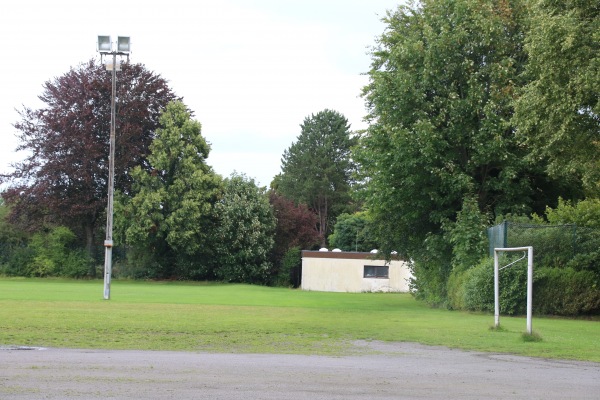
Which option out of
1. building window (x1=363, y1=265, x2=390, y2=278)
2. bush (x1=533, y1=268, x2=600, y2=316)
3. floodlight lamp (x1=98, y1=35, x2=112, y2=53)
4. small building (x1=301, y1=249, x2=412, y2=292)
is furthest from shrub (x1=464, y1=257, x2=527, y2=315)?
building window (x1=363, y1=265, x2=390, y2=278)

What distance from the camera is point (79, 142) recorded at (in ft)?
193

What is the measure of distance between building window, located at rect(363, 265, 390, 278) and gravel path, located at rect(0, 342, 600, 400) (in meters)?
45.4

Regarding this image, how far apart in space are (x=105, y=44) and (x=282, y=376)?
2542 cm

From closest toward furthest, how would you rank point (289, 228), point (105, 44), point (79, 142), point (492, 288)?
point (492, 288) < point (105, 44) < point (79, 142) < point (289, 228)

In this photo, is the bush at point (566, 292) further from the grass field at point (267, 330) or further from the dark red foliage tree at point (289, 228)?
the dark red foliage tree at point (289, 228)

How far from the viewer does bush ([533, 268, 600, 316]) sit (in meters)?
26.4

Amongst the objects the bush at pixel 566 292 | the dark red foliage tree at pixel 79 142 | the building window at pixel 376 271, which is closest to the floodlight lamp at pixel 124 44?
the bush at pixel 566 292

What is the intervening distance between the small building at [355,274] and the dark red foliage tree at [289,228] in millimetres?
6951

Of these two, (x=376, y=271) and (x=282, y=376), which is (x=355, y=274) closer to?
(x=376, y=271)

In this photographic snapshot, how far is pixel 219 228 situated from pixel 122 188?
774 centimetres

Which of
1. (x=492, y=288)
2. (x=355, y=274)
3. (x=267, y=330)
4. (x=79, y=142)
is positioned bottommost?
(x=355, y=274)

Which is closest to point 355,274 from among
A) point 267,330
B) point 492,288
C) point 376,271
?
point 376,271

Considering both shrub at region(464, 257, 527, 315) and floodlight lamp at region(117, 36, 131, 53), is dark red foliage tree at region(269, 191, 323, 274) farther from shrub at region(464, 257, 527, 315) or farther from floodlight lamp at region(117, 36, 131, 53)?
shrub at region(464, 257, 527, 315)

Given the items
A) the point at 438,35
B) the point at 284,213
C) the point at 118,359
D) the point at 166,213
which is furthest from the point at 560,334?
the point at 284,213
